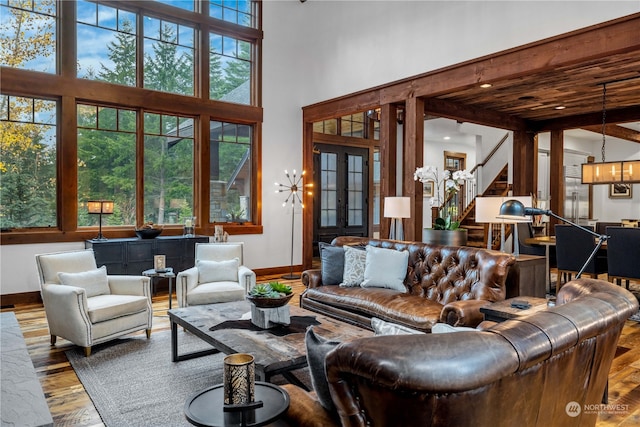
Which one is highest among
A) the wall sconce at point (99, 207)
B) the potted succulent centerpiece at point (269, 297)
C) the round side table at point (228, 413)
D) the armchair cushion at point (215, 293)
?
the wall sconce at point (99, 207)

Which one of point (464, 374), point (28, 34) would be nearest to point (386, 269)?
point (464, 374)

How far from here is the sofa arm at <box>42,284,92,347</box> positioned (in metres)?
3.49

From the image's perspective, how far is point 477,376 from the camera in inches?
38.1

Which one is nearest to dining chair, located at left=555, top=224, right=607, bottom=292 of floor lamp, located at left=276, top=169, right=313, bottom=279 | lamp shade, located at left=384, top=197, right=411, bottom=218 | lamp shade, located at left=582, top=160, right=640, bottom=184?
lamp shade, located at left=582, top=160, right=640, bottom=184

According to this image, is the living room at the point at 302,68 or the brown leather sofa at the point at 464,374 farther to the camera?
the living room at the point at 302,68

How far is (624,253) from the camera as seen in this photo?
4.91m

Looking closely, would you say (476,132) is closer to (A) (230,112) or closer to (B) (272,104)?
(B) (272,104)

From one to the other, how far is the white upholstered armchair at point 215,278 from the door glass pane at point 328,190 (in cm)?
389

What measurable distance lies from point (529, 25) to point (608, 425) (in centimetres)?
387

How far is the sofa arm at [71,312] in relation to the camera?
3.49m

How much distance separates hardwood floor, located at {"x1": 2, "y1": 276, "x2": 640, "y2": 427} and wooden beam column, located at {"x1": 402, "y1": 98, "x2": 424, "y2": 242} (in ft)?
8.47

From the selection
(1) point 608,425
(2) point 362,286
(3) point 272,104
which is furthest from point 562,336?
(3) point 272,104

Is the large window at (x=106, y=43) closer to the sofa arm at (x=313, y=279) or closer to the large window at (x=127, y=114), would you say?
the large window at (x=127, y=114)

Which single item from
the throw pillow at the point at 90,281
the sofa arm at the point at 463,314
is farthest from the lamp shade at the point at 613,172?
the throw pillow at the point at 90,281
